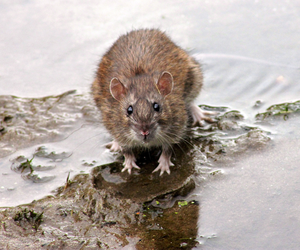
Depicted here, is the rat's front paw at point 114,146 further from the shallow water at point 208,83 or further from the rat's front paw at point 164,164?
the rat's front paw at point 164,164

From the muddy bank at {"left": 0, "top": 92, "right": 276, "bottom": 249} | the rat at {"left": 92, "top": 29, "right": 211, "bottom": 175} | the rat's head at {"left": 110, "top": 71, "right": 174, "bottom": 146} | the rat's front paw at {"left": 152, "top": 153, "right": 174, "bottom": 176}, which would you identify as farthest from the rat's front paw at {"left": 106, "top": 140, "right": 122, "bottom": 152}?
the rat's front paw at {"left": 152, "top": 153, "right": 174, "bottom": 176}

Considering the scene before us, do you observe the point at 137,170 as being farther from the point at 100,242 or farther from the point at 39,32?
the point at 39,32

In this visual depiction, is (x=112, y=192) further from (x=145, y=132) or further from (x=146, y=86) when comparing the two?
(x=146, y=86)

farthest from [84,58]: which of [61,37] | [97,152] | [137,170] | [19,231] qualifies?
[19,231]

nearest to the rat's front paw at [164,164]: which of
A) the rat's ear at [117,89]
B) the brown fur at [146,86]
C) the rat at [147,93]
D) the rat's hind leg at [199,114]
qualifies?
the rat at [147,93]

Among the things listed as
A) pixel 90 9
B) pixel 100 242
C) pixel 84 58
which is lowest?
pixel 100 242

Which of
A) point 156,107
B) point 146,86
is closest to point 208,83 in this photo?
point 146,86
